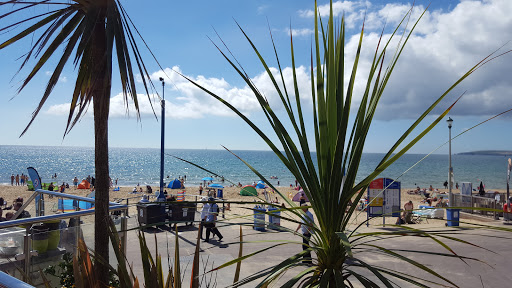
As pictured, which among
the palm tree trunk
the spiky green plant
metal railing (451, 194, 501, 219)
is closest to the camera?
the spiky green plant

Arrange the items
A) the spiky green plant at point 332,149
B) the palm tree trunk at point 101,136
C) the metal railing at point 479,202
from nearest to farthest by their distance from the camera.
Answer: the spiky green plant at point 332,149, the palm tree trunk at point 101,136, the metal railing at point 479,202

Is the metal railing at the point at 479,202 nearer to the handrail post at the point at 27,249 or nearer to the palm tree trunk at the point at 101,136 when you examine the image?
the palm tree trunk at the point at 101,136

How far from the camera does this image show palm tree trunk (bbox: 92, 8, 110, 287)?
449 centimetres

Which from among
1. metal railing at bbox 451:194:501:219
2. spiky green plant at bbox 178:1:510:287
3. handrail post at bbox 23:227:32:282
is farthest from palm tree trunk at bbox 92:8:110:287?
metal railing at bbox 451:194:501:219

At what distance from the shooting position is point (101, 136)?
490cm

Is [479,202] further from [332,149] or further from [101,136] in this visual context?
[332,149]

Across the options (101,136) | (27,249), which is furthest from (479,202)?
(27,249)

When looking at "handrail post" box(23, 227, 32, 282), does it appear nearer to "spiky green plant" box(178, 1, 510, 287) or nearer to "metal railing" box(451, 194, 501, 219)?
"spiky green plant" box(178, 1, 510, 287)

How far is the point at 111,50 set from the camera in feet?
13.7

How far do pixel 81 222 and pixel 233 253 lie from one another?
6109 millimetres

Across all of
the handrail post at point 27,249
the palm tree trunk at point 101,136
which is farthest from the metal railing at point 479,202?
the handrail post at point 27,249

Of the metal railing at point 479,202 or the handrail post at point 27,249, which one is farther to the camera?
the metal railing at point 479,202

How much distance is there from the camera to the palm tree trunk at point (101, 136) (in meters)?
4.49

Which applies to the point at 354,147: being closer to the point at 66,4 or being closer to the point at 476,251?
the point at 66,4
